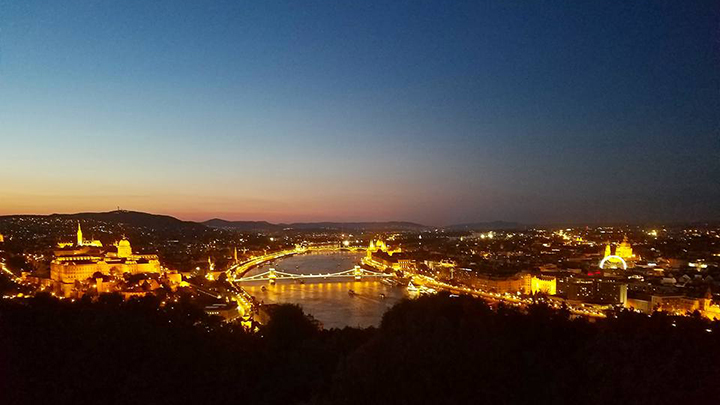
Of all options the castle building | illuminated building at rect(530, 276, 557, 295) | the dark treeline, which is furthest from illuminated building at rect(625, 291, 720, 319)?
the castle building

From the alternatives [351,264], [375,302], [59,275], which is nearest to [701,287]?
[375,302]

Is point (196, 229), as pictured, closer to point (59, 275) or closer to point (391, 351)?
point (59, 275)

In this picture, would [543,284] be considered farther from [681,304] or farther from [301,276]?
[301,276]

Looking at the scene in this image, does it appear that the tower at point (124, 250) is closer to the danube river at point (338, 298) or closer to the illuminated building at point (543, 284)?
the danube river at point (338, 298)

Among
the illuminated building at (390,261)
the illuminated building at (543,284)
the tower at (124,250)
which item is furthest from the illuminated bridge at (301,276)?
the illuminated building at (543,284)

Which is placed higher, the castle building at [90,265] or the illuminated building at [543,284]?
the castle building at [90,265]

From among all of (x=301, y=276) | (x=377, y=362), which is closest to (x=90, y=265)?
(x=301, y=276)
